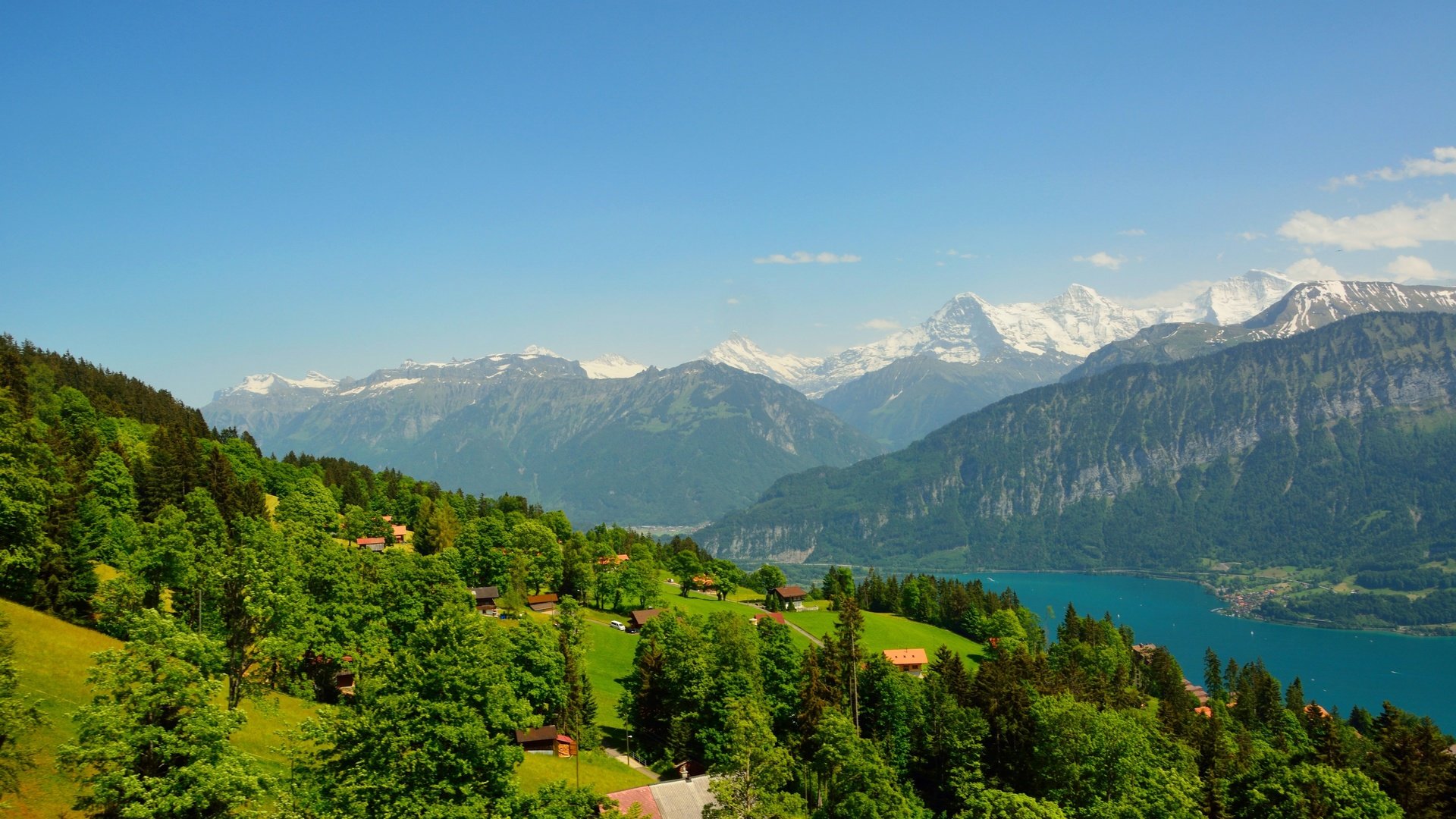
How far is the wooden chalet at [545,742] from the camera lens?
55281mm

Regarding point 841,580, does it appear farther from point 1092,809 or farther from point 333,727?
point 333,727

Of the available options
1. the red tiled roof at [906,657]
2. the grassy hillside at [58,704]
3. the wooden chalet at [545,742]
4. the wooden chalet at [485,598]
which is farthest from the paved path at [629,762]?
the red tiled roof at [906,657]

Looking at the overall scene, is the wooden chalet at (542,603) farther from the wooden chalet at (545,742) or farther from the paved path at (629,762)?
the wooden chalet at (545,742)

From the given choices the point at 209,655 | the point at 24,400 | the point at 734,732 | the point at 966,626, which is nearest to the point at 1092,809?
Answer: the point at 734,732

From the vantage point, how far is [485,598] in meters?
85.4

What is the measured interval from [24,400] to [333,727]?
6392 centimetres

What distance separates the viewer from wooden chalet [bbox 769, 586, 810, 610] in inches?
4978

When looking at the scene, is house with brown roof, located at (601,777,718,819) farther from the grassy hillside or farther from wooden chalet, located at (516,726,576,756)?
the grassy hillside

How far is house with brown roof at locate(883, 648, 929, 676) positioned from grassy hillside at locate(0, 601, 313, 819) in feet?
216

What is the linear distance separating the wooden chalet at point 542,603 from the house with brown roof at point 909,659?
37117 mm

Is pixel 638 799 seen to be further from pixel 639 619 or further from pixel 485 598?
pixel 639 619

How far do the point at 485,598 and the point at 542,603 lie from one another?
30.4ft

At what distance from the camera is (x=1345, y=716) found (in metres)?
151

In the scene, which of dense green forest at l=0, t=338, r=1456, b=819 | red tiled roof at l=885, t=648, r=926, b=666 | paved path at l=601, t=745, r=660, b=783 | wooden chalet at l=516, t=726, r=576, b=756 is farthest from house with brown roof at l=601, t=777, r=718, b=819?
red tiled roof at l=885, t=648, r=926, b=666
